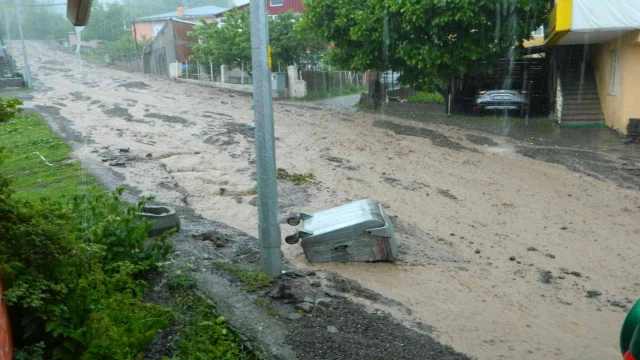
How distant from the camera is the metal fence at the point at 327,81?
1362 inches

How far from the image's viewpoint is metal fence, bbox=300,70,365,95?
34594 millimetres

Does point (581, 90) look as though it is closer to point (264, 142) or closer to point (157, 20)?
point (264, 142)

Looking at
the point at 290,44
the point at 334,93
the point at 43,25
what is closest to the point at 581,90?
the point at 290,44

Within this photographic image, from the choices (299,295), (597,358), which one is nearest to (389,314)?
(299,295)

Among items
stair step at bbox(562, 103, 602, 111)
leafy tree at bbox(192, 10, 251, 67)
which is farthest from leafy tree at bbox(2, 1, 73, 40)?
stair step at bbox(562, 103, 602, 111)

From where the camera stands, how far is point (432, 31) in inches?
771

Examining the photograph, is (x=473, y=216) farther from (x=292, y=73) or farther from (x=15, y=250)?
(x=292, y=73)

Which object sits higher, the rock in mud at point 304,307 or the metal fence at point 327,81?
the metal fence at point 327,81

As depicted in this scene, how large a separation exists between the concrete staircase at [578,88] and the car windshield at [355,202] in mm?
84

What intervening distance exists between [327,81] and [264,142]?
30361 millimetres

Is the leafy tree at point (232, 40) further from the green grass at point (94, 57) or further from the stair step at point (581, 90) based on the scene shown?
the green grass at point (94, 57)

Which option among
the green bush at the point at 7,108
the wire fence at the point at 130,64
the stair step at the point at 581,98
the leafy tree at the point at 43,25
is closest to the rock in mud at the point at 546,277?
the green bush at the point at 7,108

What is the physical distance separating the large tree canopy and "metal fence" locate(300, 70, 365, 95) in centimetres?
1067

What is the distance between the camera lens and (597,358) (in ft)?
19.5
